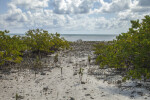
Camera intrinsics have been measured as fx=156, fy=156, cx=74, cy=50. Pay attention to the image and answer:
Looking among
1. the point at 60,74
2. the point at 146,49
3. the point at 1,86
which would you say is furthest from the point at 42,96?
the point at 146,49

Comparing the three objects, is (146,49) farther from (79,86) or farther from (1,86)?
(1,86)

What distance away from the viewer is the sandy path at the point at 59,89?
15.0ft

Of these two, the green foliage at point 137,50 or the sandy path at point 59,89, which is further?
the green foliage at point 137,50

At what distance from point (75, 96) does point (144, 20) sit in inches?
142

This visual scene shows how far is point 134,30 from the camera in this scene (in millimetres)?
5875

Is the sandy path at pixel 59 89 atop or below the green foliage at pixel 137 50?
below

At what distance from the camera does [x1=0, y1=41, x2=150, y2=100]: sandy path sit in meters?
4.57

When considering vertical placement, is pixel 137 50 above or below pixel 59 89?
above

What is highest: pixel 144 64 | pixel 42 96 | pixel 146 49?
pixel 146 49

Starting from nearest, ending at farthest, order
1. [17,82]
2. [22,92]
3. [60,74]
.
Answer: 1. [22,92]
2. [17,82]
3. [60,74]

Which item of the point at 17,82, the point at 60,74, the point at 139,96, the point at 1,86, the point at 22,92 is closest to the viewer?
the point at 139,96

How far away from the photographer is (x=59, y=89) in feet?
17.0

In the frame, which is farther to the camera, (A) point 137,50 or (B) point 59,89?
(A) point 137,50

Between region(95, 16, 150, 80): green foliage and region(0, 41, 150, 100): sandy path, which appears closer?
region(0, 41, 150, 100): sandy path
